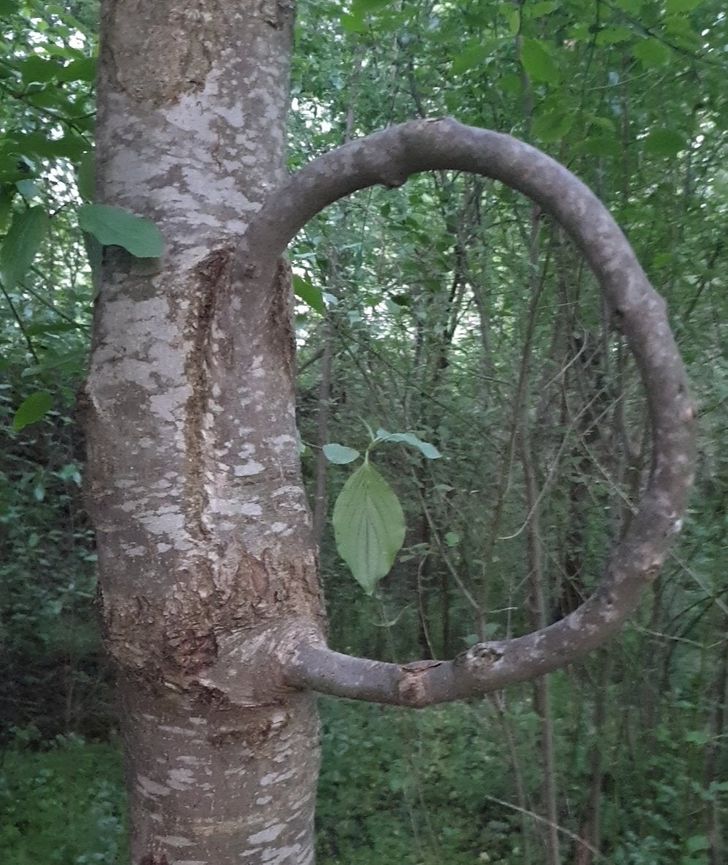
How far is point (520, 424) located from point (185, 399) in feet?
4.65

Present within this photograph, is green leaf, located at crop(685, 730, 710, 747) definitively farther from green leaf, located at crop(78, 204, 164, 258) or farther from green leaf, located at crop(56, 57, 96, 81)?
green leaf, located at crop(56, 57, 96, 81)

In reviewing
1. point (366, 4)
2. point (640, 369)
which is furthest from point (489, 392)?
point (640, 369)

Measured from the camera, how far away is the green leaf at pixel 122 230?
2.54ft

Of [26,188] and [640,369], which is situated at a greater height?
[26,188]

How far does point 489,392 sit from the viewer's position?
243 centimetres

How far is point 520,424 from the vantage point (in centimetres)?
206

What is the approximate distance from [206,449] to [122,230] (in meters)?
0.24

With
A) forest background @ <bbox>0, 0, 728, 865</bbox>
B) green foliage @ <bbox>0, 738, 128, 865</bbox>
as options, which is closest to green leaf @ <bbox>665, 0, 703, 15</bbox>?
forest background @ <bbox>0, 0, 728, 865</bbox>

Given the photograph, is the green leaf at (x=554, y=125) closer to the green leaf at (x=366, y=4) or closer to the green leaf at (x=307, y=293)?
the green leaf at (x=366, y=4)

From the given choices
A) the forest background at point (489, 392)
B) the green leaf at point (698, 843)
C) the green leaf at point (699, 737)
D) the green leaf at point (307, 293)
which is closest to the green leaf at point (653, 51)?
the forest background at point (489, 392)

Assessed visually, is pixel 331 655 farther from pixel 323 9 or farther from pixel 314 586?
pixel 323 9

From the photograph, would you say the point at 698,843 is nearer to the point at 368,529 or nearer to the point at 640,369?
the point at 368,529

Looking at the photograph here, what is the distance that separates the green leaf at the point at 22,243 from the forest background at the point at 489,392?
11.8 inches

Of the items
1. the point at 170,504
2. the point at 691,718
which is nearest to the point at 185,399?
the point at 170,504
